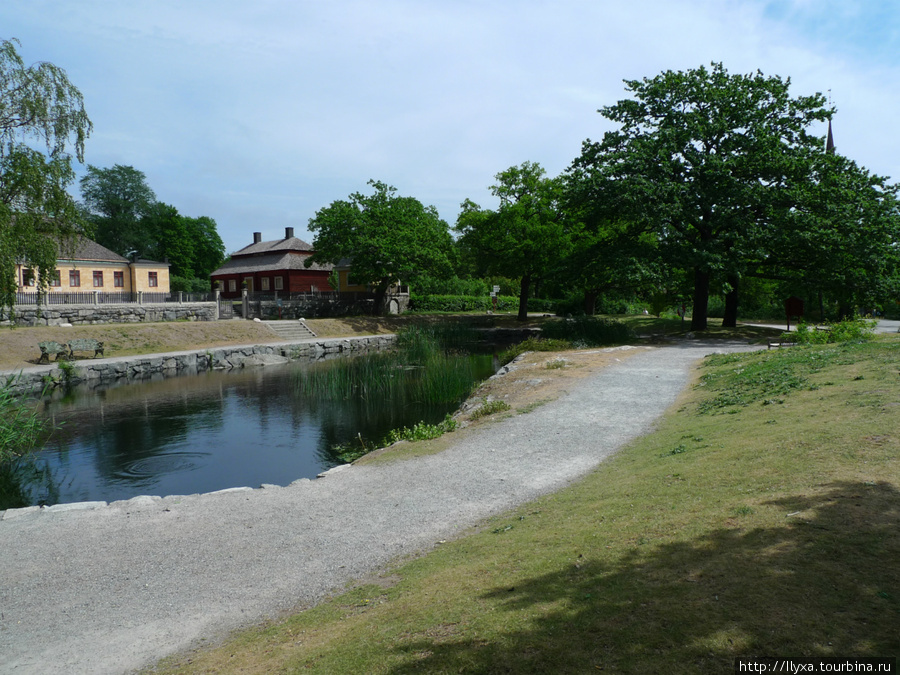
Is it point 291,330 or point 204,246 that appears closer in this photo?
point 291,330

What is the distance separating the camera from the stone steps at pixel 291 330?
116ft

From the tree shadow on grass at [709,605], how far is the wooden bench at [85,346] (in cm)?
2584

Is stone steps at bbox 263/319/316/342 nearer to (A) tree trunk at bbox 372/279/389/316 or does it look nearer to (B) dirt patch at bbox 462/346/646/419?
(A) tree trunk at bbox 372/279/389/316

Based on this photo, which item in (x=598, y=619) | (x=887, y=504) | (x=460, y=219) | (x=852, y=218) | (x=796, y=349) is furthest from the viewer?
(x=460, y=219)

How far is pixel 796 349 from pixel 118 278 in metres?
48.6

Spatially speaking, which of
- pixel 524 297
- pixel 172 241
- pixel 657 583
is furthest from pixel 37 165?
pixel 172 241

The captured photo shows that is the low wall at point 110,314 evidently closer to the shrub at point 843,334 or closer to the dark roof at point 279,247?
the dark roof at point 279,247

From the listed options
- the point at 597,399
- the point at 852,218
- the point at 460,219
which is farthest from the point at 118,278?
the point at 852,218

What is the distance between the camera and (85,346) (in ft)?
81.3

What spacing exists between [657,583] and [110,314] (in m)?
35.2

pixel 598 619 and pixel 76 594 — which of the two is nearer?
pixel 598 619

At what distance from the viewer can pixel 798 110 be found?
2683 centimetres

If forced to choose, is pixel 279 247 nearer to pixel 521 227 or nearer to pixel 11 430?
pixel 521 227

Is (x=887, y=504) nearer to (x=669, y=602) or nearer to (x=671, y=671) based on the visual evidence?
(x=669, y=602)
